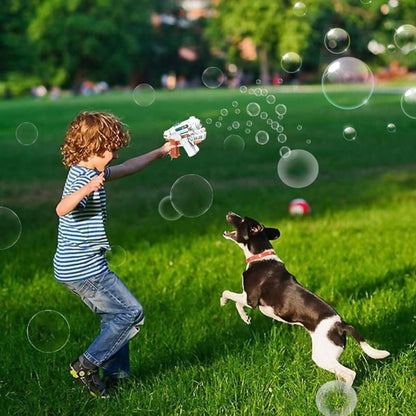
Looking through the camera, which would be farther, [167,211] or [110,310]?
[167,211]

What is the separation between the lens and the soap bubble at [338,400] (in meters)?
3.07

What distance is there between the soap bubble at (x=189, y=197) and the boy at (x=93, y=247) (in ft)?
4.10

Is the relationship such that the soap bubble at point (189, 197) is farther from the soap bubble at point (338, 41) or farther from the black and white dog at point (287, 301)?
the soap bubble at point (338, 41)

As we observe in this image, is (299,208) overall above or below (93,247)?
below

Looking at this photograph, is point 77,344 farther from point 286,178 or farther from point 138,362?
point 286,178

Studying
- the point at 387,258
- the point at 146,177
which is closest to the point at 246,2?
the point at 146,177

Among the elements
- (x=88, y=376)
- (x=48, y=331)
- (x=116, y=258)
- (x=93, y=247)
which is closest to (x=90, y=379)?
(x=88, y=376)

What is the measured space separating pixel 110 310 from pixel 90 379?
0.34 metres

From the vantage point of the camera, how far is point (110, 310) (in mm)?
3395

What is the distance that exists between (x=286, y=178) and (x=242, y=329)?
61.0 inches

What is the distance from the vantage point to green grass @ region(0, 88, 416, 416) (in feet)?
11.2

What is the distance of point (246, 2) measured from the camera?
54.2 m

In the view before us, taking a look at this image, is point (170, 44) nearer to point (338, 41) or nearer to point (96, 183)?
point (338, 41)

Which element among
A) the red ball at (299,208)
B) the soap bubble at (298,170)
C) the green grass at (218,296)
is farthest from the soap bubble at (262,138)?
the red ball at (299,208)
